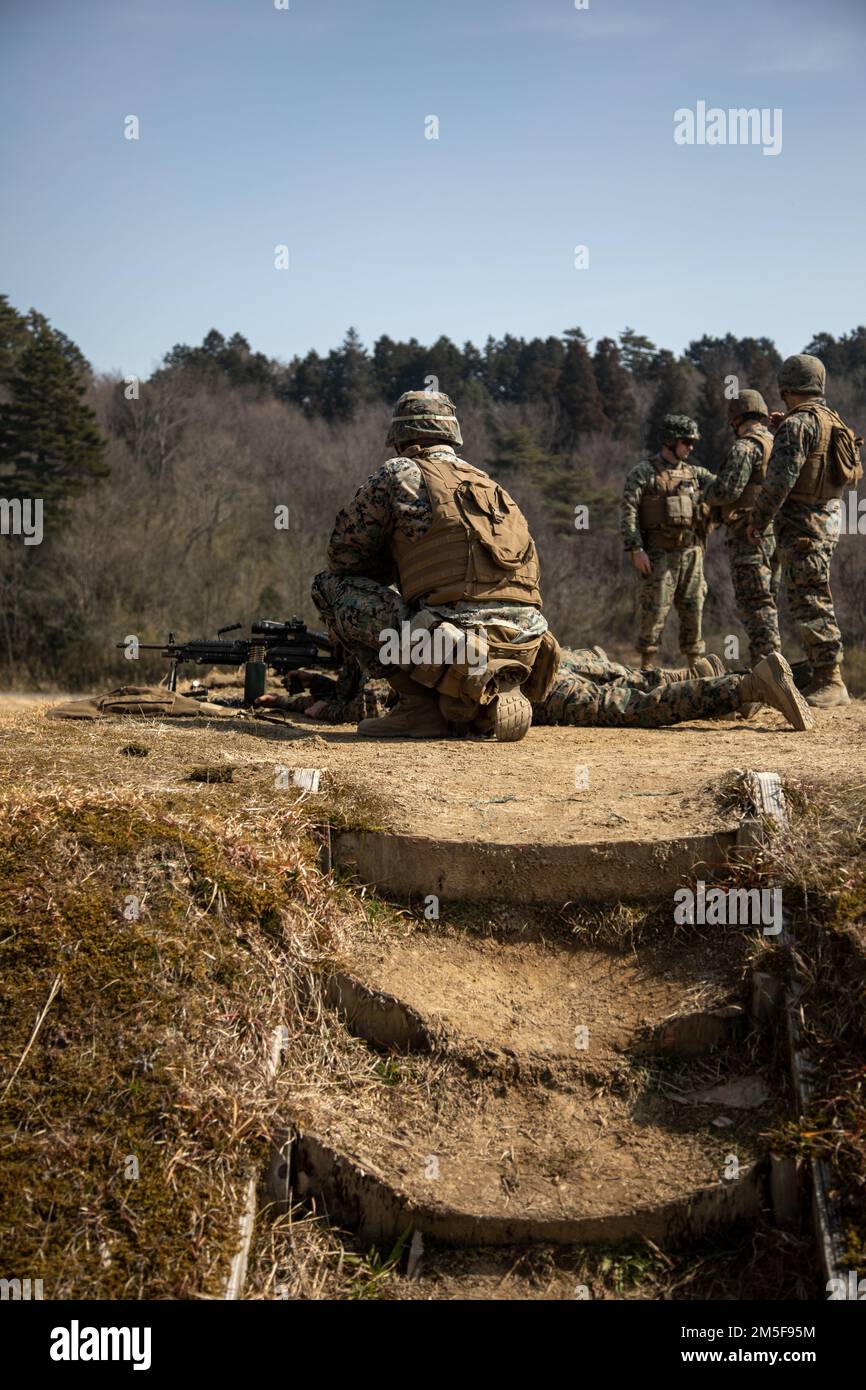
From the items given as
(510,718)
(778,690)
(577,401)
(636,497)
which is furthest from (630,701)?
(577,401)

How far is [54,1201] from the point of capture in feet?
12.2

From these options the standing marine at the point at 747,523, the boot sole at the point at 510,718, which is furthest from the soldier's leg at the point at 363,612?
the standing marine at the point at 747,523

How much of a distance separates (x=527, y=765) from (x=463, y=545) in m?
1.43

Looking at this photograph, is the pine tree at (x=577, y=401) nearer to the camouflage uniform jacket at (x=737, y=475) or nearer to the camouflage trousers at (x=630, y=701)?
the camouflage uniform jacket at (x=737, y=475)

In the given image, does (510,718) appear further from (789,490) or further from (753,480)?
(753,480)

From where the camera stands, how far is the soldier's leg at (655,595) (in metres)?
11.6

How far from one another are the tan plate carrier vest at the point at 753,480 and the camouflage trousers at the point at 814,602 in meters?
1.29

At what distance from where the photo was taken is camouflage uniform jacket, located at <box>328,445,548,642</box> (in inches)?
280

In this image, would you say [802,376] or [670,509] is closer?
[802,376]

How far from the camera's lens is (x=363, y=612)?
7.45m

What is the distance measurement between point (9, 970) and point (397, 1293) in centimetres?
167

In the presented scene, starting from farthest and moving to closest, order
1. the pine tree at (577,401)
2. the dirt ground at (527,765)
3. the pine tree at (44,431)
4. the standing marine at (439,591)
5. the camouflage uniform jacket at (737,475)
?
the pine tree at (577,401) < the pine tree at (44,431) < the camouflage uniform jacket at (737,475) < the standing marine at (439,591) < the dirt ground at (527,765)

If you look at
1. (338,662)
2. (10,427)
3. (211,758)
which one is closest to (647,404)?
(10,427)
